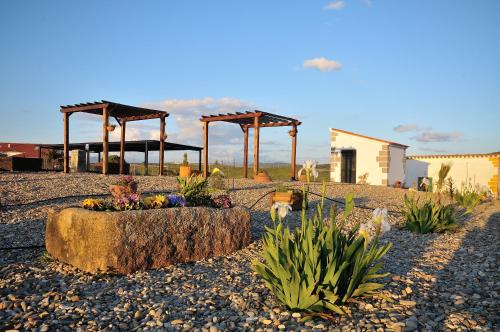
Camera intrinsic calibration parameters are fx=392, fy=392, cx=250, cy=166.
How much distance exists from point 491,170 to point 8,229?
2060 cm

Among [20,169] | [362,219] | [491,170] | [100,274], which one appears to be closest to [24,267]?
[100,274]

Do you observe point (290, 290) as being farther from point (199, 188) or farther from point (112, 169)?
point (112, 169)

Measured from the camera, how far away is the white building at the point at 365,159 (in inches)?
765

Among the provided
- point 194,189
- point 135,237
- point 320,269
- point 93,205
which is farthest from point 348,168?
point 320,269

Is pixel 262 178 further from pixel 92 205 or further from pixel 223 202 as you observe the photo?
pixel 92 205

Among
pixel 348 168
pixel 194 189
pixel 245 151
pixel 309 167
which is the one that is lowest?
pixel 194 189

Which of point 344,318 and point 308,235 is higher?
point 308,235

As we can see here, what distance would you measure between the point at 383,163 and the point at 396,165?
125 centimetres

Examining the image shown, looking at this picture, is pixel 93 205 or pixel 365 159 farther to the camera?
pixel 365 159

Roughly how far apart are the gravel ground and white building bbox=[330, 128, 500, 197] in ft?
45.4

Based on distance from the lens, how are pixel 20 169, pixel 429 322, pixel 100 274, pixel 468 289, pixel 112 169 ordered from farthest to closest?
pixel 112 169
pixel 20 169
pixel 100 274
pixel 468 289
pixel 429 322

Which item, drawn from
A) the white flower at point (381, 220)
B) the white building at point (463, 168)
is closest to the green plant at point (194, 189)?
the white flower at point (381, 220)

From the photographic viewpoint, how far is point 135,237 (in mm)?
4488

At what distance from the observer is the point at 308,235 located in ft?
10.7
